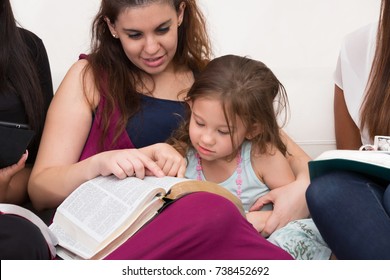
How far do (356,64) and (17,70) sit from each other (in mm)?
926

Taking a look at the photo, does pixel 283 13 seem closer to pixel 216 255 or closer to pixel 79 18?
pixel 79 18

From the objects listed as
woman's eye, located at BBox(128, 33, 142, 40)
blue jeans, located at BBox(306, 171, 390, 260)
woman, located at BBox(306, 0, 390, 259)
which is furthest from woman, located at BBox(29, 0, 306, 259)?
blue jeans, located at BBox(306, 171, 390, 260)

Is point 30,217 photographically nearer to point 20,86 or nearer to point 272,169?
point 20,86

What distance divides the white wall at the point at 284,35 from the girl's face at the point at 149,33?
37cm

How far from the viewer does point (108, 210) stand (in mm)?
1424

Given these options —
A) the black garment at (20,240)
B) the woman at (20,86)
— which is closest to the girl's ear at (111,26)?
the woman at (20,86)

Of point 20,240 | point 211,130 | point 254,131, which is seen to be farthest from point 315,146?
point 20,240

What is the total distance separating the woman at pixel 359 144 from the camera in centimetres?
140

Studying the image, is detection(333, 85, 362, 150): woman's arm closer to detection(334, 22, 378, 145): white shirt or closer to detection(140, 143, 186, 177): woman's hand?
detection(334, 22, 378, 145): white shirt

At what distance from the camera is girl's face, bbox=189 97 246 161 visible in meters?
1.63

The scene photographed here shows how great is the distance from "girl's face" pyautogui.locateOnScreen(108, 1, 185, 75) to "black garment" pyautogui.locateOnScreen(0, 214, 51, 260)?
0.56 meters

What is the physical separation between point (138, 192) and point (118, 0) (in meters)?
0.52

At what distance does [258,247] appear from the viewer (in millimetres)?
1407

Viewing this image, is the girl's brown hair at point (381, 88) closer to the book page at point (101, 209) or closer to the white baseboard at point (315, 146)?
the white baseboard at point (315, 146)
